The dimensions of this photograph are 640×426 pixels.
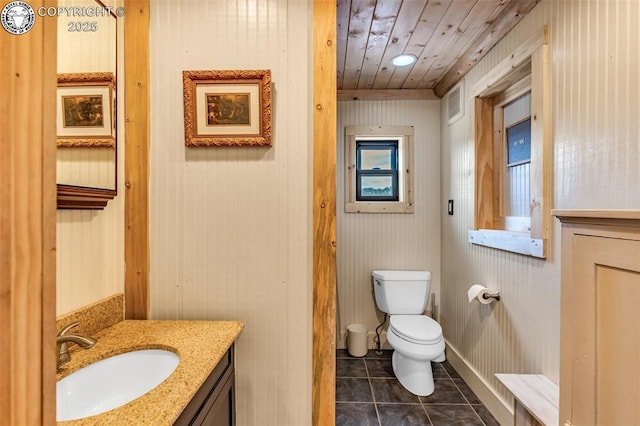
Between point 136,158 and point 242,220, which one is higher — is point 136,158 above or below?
above

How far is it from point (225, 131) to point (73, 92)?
0.52 meters

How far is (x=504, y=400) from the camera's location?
5.86 ft

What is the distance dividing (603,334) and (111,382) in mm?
1410

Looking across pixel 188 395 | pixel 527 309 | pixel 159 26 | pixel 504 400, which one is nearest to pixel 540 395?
pixel 527 309

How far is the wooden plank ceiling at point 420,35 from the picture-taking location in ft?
5.26

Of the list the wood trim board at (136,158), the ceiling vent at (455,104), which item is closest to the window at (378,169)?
the ceiling vent at (455,104)

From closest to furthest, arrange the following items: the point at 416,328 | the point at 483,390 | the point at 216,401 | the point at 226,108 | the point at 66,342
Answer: the point at 66,342
the point at 216,401
the point at 226,108
the point at 483,390
the point at 416,328

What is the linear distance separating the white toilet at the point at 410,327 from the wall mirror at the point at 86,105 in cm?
197

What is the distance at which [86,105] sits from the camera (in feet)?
3.55

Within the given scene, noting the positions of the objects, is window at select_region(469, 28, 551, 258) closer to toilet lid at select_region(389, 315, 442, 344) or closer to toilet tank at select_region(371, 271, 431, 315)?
toilet tank at select_region(371, 271, 431, 315)

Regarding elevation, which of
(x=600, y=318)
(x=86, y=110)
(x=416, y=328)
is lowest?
(x=416, y=328)

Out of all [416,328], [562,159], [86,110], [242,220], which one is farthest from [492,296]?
[86,110]

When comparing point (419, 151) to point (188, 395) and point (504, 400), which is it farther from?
point (188, 395)

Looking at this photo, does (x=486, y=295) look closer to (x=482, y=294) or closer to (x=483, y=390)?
(x=482, y=294)
